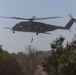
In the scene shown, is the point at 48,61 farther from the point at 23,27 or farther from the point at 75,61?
the point at 75,61

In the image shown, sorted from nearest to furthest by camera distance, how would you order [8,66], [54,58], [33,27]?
1. [33,27]
2. [54,58]
3. [8,66]

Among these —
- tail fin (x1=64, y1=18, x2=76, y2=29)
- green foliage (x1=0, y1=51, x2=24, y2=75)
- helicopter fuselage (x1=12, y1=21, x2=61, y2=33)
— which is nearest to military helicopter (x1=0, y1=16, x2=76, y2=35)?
helicopter fuselage (x1=12, y1=21, x2=61, y2=33)

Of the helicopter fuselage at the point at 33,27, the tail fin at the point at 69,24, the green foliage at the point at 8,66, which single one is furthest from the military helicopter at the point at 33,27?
the green foliage at the point at 8,66

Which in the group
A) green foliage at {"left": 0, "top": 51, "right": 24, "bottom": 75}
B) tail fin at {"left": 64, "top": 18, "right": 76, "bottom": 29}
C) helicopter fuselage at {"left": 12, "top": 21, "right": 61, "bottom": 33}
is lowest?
green foliage at {"left": 0, "top": 51, "right": 24, "bottom": 75}

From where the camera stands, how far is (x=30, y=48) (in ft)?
386

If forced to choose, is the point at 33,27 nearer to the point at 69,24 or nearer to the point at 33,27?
the point at 33,27

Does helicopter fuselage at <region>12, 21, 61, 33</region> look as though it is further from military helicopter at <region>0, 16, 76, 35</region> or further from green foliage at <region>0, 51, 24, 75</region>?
green foliage at <region>0, 51, 24, 75</region>

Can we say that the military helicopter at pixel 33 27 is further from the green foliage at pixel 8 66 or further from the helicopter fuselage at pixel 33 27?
the green foliage at pixel 8 66

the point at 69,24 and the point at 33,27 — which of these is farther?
the point at 69,24

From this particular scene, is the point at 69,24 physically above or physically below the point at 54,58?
above

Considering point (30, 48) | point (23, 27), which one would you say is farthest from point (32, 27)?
point (30, 48)

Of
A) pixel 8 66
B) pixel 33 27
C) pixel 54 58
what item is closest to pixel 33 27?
pixel 33 27

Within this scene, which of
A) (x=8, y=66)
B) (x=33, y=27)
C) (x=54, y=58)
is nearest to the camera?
(x=33, y=27)

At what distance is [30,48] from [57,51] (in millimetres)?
58685
